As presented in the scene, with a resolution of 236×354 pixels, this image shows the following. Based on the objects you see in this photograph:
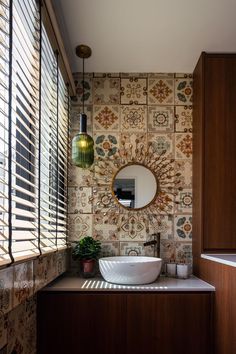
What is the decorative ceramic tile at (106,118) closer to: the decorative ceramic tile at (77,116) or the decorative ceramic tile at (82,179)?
the decorative ceramic tile at (77,116)

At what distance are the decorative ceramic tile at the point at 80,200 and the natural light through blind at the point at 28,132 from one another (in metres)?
0.08

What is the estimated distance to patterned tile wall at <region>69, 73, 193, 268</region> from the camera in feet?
8.36

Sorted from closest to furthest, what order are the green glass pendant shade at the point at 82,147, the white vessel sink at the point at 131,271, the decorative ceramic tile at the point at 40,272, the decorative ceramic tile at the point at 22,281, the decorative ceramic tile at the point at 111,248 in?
1. the decorative ceramic tile at the point at 22,281
2. the decorative ceramic tile at the point at 40,272
3. the white vessel sink at the point at 131,271
4. the green glass pendant shade at the point at 82,147
5. the decorative ceramic tile at the point at 111,248

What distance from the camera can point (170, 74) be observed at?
2650 mm

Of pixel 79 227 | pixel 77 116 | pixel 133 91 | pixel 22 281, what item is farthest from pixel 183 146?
pixel 22 281

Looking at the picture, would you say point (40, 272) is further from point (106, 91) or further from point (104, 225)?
point (106, 91)

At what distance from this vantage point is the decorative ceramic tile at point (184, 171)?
2.58 metres

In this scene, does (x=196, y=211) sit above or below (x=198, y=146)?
below

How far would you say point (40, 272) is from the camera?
1.67 metres

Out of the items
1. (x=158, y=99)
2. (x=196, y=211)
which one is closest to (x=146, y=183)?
(x=196, y=211)

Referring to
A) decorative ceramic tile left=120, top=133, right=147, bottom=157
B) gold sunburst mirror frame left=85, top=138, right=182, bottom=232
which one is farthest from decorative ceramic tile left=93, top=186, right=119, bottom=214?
decorative ceramic tile left=120, top=133, right=147, bottom=157

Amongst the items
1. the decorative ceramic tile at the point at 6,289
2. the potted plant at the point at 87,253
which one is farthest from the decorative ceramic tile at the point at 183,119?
the decorative ceramic tile at the point at 6,289

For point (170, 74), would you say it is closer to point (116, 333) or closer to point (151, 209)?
point (151, 209)

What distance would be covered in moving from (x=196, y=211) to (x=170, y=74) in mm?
1005
